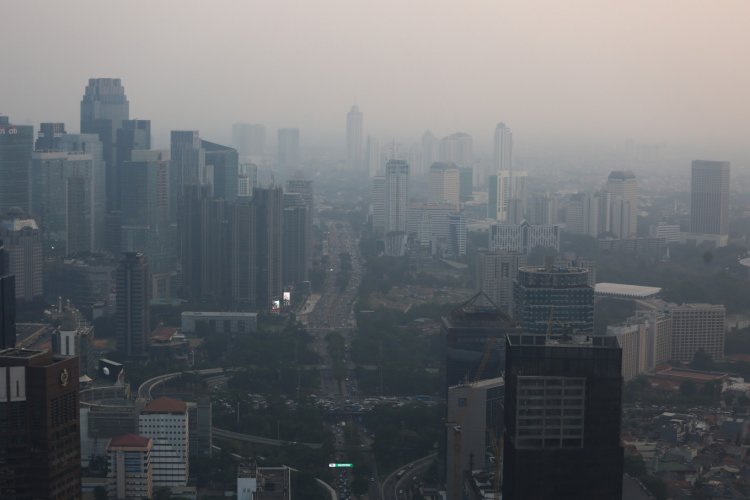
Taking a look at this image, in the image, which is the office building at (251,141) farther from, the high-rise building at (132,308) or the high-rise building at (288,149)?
the high-rise building at (132,308)

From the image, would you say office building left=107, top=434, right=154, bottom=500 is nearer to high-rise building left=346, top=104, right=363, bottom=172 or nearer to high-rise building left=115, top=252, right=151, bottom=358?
high-rise building left=115, top=252, right=151, bottom=358

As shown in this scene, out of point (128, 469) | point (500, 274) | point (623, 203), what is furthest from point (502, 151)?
point (128, 469)

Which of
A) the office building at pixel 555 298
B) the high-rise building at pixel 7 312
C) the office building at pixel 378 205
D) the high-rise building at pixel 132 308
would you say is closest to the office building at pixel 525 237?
the office building at pixel 378 205

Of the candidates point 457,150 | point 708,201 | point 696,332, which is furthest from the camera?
point 457,150

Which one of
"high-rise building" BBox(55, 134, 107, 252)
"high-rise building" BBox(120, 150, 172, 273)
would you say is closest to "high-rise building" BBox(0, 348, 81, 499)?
"high-rise building" BBox(120, 150, 172, 273)

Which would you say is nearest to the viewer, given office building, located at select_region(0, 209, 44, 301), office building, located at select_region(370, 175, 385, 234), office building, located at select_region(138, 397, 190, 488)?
office building, located at select_region(138, 397, 190, 488)

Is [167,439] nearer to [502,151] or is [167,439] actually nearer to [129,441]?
[129,441]
